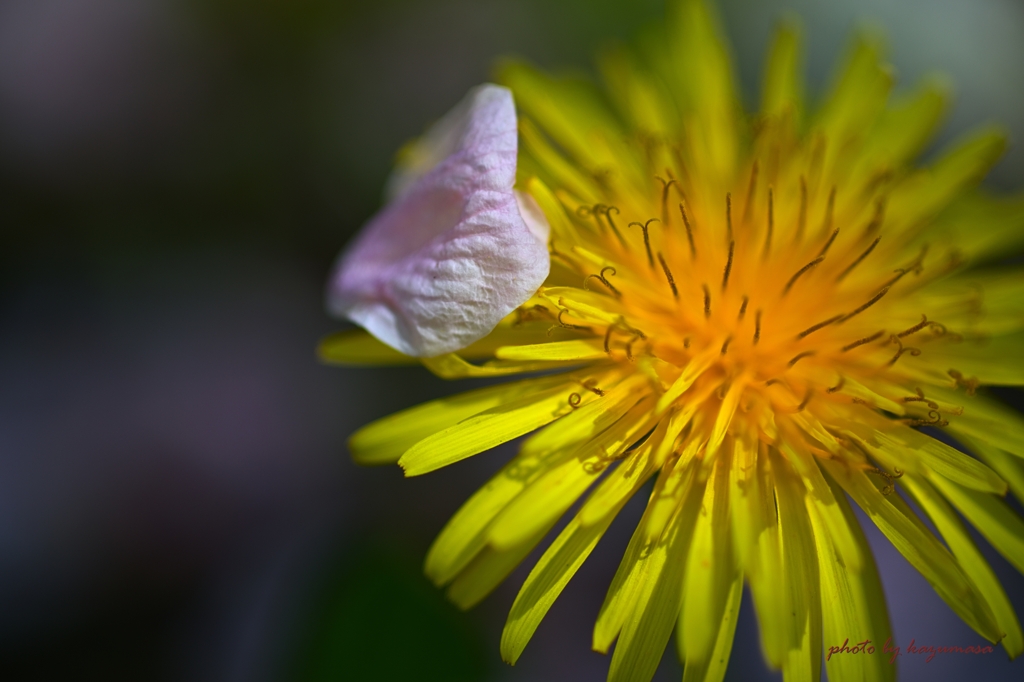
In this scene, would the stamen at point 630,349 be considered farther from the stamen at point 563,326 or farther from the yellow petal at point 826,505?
the yellow petal at point 826,505

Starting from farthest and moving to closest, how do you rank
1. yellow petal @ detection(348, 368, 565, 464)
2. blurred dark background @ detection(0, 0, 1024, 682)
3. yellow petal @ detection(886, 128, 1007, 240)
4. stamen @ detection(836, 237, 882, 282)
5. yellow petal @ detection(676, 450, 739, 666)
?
blurred dark background @ detection(0, 0, 1024, 682) → yellow petal @ detection(886, 128, 1007, 240) → stamen @ detection(836, 237, 882, 282) → yellow petal @ detection(348, 368, 565, 464) → yellow petal @ detection(676, 450, 739, 666)

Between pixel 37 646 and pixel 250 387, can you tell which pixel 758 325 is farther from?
pixel 37 646

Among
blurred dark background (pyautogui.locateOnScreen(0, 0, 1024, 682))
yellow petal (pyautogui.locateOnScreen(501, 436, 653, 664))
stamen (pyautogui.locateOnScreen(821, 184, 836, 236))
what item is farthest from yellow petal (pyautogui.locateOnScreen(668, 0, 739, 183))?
blurred dark background (pyautogui.locateOnScreen(0, 0, 1024, 682))

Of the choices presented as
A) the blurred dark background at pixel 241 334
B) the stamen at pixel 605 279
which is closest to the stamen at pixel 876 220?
the stamen at pixel 605 279

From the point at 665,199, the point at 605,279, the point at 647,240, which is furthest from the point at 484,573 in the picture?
the point at 665,199

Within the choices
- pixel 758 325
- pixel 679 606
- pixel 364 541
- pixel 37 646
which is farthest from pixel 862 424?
pixel 37 646

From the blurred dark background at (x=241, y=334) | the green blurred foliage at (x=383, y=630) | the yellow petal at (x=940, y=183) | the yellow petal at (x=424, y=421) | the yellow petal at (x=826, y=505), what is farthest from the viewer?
the blurred dark background at (x=241, y=334)

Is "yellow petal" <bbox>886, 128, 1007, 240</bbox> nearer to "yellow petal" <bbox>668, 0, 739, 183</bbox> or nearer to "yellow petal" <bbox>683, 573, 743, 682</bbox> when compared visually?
"yellow petal" <bbox>668, 0, 739, 183</bbox>

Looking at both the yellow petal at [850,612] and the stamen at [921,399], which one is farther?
the stamen at [921,399]
